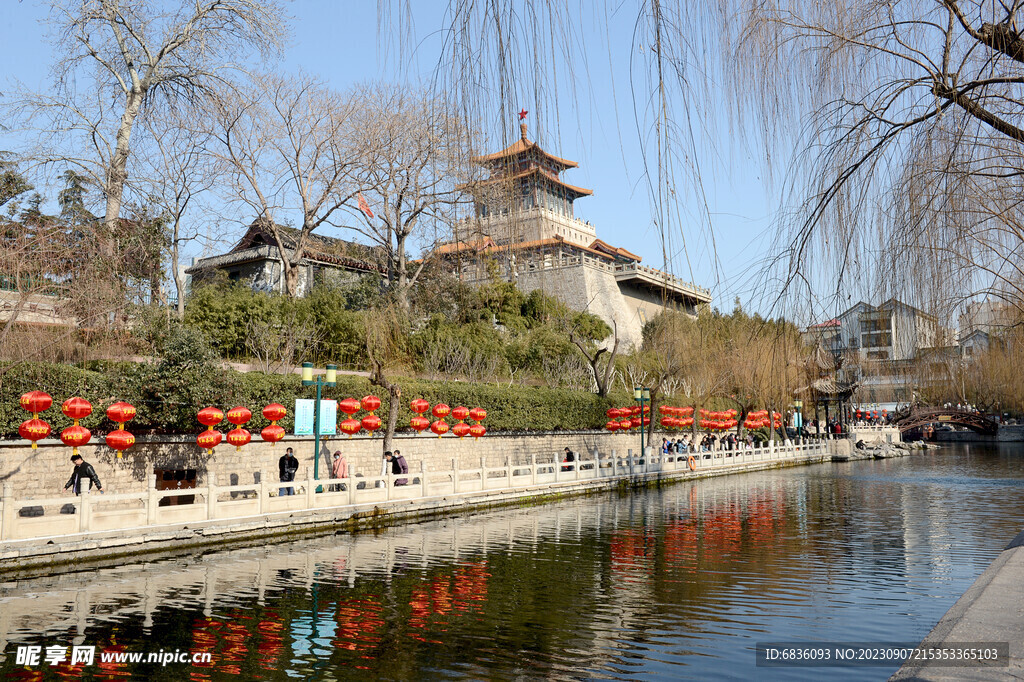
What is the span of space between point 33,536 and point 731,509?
531 inches

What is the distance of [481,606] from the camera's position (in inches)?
328

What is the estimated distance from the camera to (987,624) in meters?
4.77

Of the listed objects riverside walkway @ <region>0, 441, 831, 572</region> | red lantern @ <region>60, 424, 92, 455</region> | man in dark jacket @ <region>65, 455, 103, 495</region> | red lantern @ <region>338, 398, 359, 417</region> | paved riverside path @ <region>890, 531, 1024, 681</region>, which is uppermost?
red lantern @ <region>338, 398, 359, 417</region>

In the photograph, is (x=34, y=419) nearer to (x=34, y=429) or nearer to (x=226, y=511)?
(x=34, y=429)

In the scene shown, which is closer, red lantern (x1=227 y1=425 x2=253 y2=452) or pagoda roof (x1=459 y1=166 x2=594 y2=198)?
pagoda roof (x1=459 y1=166 x2=594 y2=198)

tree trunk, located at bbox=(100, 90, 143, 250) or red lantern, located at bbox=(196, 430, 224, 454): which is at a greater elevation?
tree trunk, located at bbox=(100, 90, 143, 250)

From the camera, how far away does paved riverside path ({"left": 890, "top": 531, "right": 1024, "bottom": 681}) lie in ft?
12.8

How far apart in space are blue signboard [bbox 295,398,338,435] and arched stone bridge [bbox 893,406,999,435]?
41.7 meters

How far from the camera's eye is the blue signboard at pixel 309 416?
16.5 meters

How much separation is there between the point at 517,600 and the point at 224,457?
9.53 metres

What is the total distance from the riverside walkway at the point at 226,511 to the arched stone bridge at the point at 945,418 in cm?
3482

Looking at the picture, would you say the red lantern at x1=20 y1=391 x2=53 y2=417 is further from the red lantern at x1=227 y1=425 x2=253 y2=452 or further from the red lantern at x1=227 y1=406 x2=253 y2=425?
the red lantern at x1=227 y1=425 x2=253 y2=452

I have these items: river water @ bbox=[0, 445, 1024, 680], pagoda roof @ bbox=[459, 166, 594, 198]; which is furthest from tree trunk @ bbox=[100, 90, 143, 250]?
pagoda roof @ bbox=[459, 166, 594, 198]

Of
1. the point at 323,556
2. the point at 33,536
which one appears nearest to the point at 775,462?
the point at 323,556
